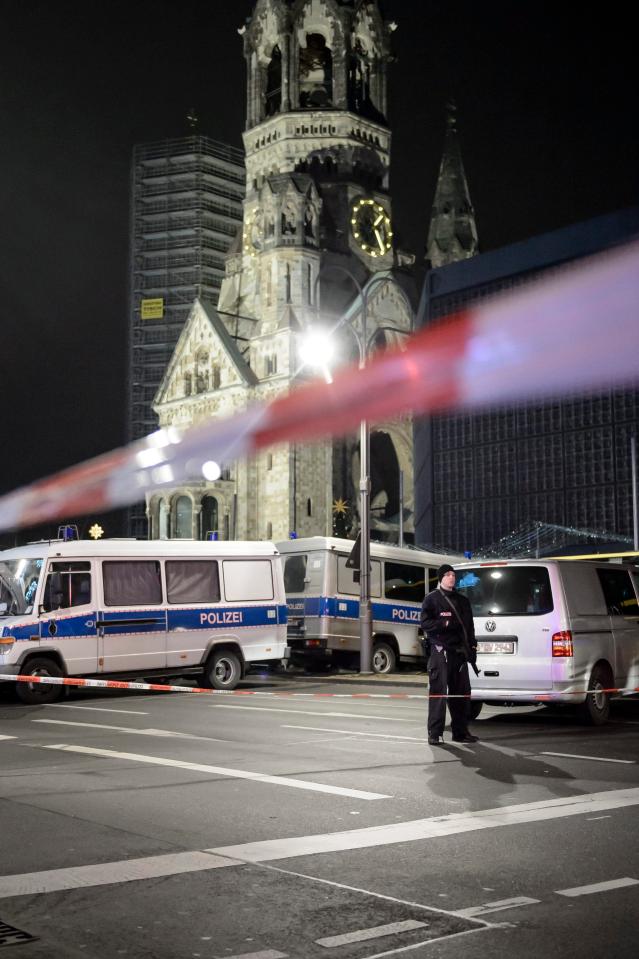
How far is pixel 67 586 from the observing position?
61.1 feet

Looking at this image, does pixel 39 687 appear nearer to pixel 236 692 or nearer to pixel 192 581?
pixel 236 692

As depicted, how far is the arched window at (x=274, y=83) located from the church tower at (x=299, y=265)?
0.12 meters

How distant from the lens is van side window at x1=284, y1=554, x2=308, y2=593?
84.5 ft

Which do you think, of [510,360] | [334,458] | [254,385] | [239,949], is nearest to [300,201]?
[254,385]

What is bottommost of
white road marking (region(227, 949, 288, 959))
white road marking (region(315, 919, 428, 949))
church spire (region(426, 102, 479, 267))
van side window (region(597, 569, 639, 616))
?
white road marking (region(227, 949, 288, 959))

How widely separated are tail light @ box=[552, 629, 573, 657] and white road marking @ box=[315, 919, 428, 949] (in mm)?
8187

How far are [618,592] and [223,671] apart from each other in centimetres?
905

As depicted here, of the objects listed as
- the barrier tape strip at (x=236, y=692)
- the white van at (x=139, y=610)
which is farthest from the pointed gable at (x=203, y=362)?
the barrier tape strip at (x=236, y=692)

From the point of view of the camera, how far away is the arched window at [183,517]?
3110 inches

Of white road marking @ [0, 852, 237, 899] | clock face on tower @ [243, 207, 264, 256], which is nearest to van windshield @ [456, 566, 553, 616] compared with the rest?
white road marking @ [0, 852, 237, 899]

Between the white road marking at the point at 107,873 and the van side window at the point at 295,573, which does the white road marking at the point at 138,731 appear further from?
the van side window at the point at 295,573

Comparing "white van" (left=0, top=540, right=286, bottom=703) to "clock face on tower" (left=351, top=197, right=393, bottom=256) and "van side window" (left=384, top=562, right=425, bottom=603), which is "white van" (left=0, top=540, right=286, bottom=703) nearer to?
"van side window" (left=384, top=562, right=425, bottom=603)

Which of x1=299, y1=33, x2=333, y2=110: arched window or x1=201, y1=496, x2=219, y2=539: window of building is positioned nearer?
x1=201, y1=496, x2=219, y2=539: window of building

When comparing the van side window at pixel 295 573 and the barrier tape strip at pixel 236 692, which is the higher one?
the van side window at pixel 295 573
